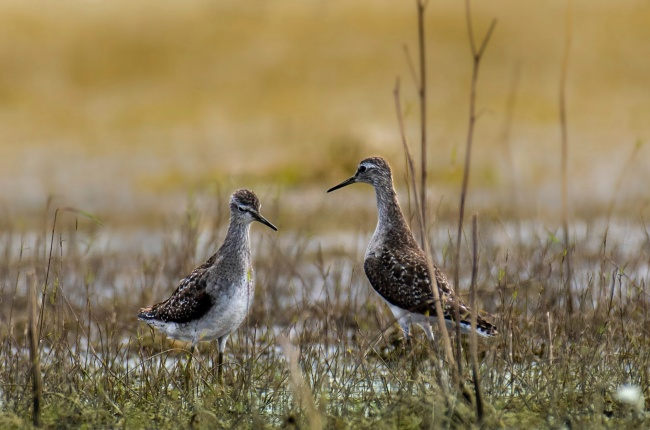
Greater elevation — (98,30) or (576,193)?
(98,30)

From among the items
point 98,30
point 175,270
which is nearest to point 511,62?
point 98,30

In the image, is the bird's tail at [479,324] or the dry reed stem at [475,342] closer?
the dry reed stem at [475,342]

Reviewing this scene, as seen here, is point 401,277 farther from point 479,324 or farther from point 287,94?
point 287,94

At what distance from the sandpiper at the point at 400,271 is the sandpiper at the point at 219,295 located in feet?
2.92

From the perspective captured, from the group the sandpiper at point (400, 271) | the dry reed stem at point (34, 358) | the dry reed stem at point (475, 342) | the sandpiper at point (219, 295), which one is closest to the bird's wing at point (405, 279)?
the sandpiper at point (400, 271)

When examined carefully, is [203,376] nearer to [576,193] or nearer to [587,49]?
[576,193]

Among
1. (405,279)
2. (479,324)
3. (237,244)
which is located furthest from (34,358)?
(405,279)

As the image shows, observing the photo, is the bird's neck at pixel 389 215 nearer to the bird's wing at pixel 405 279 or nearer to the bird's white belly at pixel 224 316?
the bird's wing at pixel 405 279

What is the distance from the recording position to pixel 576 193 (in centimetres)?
2141

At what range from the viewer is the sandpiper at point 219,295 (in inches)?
316

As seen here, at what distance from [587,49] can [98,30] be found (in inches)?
588

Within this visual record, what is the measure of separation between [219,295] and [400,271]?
151 cm

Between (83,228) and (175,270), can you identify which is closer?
(175,270)

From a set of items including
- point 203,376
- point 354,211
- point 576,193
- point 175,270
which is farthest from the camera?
point 576,193
